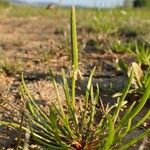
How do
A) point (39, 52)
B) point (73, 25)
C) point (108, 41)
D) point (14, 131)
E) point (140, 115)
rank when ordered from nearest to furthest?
point (73, 25), point (14, 131), point (140, 115), point (39, 52), point (108, 41)

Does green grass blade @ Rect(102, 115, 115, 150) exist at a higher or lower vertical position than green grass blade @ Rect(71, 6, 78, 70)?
lower

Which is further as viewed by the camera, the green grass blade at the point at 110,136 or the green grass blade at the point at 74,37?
the green grass blade at the point at 74,37

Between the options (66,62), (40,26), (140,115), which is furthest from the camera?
(40,26)

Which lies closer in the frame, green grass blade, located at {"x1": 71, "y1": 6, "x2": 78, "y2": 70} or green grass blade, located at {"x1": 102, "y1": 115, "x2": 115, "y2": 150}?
green grass blade, located at {"x1": 102, "y1": 115, "x2": 115, "y2": 150}

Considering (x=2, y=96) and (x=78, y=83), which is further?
(x=78, y=83)

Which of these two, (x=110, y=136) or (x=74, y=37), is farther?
(x=74, y=37)

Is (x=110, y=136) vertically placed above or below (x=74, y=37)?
below

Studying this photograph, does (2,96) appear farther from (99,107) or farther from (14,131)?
(99,107)

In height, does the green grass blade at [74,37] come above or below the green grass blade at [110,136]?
above

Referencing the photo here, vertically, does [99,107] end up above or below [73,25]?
below

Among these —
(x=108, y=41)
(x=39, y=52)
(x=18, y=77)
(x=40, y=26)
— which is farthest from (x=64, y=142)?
(x=40, y=26)

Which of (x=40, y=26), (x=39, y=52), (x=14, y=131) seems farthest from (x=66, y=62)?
(x=40, y=26)
